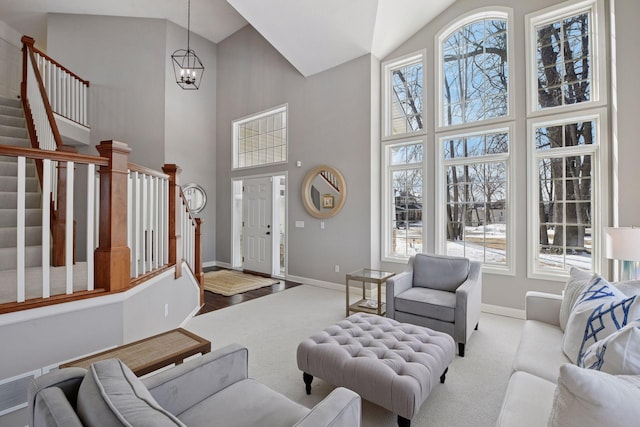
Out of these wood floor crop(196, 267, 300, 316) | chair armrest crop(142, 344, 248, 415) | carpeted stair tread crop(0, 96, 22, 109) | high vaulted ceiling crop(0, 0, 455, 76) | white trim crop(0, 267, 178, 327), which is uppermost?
high vaulted ceiling crop(0, 0, 455, 76)

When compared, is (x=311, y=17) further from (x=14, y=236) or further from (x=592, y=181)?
(x=14, y=236)

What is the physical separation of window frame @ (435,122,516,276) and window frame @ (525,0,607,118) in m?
0.42

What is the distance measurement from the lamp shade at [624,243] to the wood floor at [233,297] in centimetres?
404

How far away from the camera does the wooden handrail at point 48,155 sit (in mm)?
1720

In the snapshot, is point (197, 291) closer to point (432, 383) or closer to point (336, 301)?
point (336, 301)

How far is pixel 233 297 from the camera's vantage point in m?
4.59

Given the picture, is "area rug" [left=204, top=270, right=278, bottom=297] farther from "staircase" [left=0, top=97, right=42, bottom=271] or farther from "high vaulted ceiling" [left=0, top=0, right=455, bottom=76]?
"high vaulted ceiling" [left=0, top=0, right=455, bottom=76]

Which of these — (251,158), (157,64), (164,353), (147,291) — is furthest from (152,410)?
(157,64)

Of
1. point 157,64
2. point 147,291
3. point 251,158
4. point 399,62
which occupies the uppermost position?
point 157,64

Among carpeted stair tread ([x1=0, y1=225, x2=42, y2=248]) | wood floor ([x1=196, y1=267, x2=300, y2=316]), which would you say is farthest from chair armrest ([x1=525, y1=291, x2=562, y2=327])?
carpeted stair tread ([x1=0, y1=225, x2=42, y2=248])

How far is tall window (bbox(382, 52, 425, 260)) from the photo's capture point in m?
4.60

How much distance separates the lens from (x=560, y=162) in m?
3.60

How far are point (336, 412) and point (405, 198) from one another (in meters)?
4.01

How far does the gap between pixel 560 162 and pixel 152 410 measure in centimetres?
441
